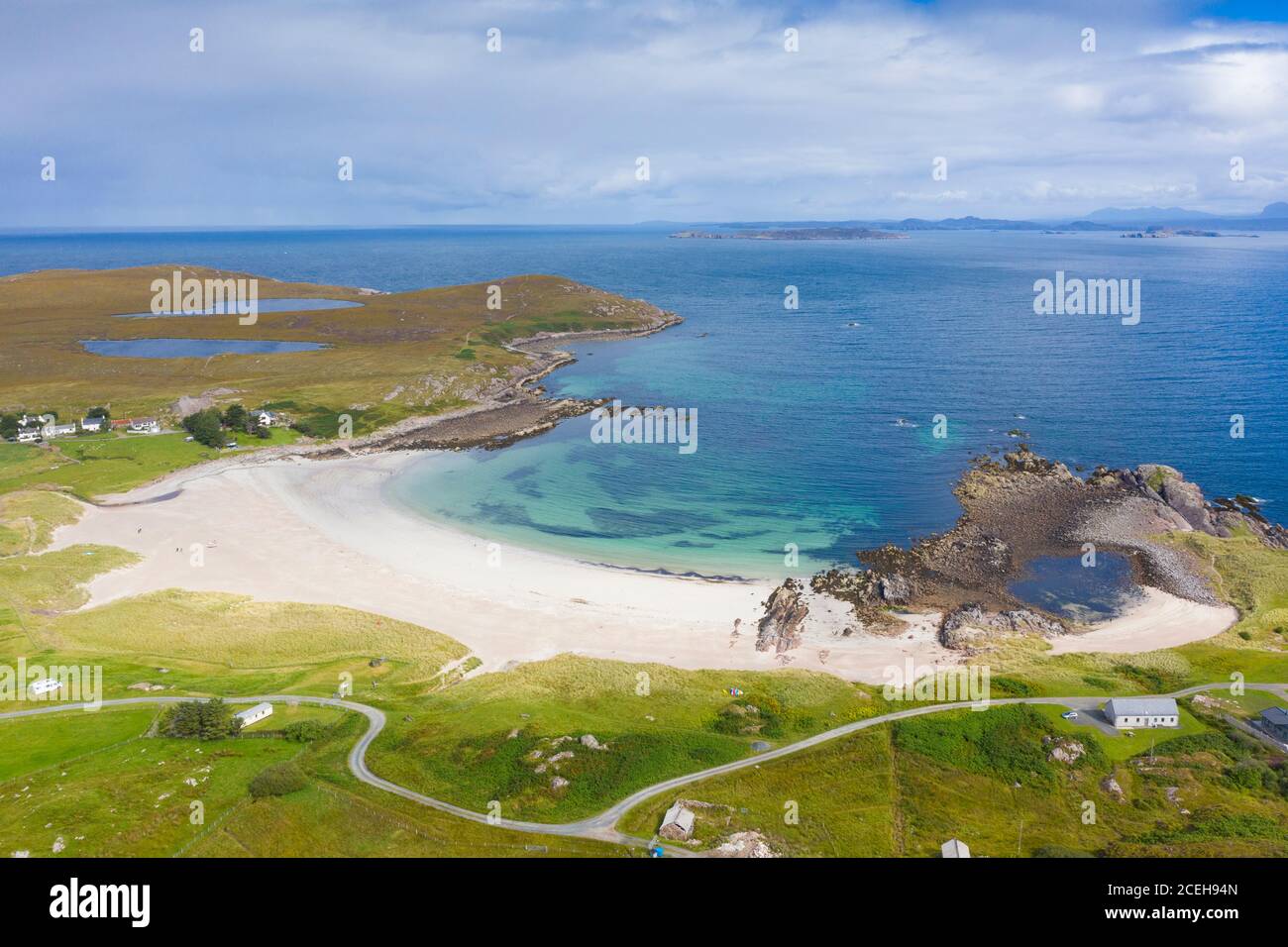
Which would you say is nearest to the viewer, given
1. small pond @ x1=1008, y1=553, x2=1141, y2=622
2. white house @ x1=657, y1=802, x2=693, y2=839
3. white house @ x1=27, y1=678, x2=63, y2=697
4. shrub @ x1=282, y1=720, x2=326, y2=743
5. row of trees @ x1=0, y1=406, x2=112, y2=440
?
white house @ x1=657, y1=802, x2=693, y2=839

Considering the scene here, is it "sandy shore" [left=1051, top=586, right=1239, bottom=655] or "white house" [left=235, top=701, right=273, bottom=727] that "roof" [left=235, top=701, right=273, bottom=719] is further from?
"sandy shore" [left=1051, top=586, right=1239, bottom=655]

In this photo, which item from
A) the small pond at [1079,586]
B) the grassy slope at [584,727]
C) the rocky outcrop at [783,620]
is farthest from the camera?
the small pond at [1079,586]

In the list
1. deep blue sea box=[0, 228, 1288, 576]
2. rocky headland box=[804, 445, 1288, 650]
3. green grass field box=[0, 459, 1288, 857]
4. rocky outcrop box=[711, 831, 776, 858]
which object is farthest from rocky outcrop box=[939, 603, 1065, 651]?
rocky outcrop box=[711, 831, 776, 858]

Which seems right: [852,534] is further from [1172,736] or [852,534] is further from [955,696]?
[1172,736]

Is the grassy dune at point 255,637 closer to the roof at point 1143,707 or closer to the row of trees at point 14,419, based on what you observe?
the roof at point 1143,707

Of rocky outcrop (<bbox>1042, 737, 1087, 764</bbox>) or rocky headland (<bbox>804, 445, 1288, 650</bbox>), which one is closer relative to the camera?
rocky outcrop (<bbox>1042, 737, 1087, 764</bbox>)

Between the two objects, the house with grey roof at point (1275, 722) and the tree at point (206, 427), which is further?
the tree at point (206, 427)

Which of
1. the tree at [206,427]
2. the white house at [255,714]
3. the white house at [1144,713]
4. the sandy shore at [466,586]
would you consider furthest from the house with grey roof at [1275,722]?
the tree at [206,427]
